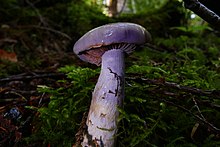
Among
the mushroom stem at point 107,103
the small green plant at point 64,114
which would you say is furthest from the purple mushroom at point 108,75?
the small green plant at point 64,114

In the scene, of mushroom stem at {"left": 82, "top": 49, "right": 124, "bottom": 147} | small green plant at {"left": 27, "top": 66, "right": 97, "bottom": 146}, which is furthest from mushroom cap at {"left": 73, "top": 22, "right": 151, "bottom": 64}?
small green plant at {"left": 27, "top": 66, "right": 97, "bottom": 146}

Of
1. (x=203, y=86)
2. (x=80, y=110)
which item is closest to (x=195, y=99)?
(x=203, y=86)

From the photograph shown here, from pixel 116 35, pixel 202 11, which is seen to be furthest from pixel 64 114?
pixel 202 11

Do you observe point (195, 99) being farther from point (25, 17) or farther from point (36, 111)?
point (25, 17)

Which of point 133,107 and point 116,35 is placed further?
point 133,107

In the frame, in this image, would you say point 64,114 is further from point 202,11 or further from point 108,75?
point 202,11

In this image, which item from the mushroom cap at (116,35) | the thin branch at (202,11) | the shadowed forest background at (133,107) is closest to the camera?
the thin branch at (202,11)

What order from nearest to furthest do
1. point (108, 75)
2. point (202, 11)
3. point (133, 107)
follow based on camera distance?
point (202, 11)
point (108, 75)
point (133, 107)

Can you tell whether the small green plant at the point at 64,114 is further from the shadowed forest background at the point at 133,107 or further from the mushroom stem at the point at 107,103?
the mushroom stem at the point at 107,103
